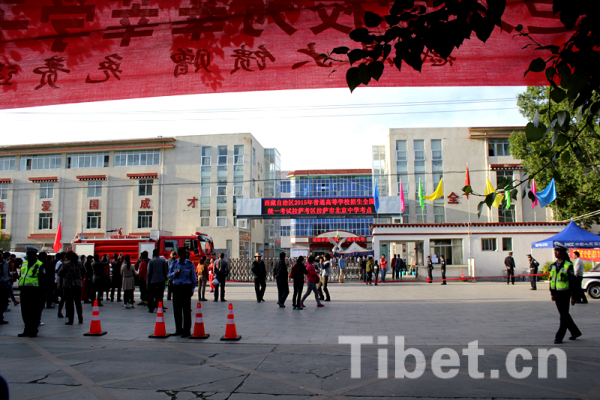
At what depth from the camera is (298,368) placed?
6633 millimetres

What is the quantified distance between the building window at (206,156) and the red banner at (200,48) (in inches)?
1729

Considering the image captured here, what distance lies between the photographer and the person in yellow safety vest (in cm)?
841

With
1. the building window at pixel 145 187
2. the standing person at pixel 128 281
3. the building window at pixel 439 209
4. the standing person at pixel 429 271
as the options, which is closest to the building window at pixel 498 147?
the building window at pixel 439 209

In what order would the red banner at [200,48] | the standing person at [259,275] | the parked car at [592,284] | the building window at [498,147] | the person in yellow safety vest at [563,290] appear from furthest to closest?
the building window at [498,147] → the parked car at [592,284] → the standing person at [259,275] → the person in yellow safety vest at [563,290] → the red banner at [200,48]

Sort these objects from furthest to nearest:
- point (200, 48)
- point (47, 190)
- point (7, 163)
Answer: point (7, 163)
point (47, 190)
point (200, 48)

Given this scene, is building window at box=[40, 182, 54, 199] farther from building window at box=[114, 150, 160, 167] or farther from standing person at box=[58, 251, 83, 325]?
standing person at box=[58, 251, 83, 325]

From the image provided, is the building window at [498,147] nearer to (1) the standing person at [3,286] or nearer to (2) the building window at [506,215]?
(2) the building window at [506,215]

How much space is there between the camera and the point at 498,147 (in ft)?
144

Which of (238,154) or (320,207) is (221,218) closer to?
(238,154)

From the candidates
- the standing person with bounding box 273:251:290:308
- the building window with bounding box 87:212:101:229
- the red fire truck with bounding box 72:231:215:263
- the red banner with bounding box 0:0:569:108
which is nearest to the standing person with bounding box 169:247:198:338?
the red banner with bounding box 0:0:569:108

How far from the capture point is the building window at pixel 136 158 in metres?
48.1

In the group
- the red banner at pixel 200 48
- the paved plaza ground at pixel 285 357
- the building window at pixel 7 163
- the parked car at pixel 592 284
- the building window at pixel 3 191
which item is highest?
the building window at pixel 7 163

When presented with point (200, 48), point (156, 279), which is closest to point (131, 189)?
point (156, 279)

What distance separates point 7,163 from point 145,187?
16.8m
